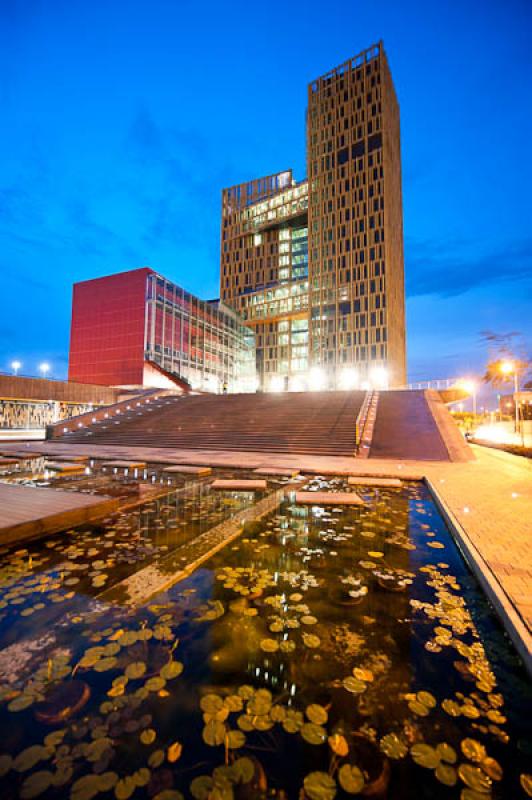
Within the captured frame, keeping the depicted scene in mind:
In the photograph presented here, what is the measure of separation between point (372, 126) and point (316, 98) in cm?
1462

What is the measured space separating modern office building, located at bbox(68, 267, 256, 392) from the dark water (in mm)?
34242

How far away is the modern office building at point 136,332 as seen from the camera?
35.6 m

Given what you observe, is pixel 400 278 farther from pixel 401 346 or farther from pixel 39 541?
pixel 39 541

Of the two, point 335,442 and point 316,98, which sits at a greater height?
point 316,98

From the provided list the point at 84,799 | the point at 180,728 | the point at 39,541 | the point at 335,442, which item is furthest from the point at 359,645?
the point at 335,442

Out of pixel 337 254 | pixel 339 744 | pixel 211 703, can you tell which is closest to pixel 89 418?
pixel 211 703

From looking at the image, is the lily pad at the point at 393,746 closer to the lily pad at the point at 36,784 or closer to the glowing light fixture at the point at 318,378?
the lily pad at the point at 36,784

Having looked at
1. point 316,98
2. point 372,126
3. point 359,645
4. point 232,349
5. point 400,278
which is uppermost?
point 316,98

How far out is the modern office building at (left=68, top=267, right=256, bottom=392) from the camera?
117 feet

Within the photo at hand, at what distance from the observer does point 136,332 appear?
116ft

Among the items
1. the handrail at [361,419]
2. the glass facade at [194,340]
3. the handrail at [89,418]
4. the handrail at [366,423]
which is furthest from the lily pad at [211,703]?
the glass facade at [194,340]

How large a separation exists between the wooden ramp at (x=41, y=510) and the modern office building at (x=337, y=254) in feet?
174

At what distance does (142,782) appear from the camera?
1.55 meters

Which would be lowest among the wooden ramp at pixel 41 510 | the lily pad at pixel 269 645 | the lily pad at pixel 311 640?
the lily pad at pixel 269 645
